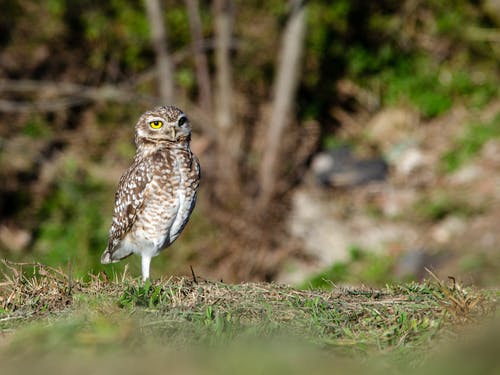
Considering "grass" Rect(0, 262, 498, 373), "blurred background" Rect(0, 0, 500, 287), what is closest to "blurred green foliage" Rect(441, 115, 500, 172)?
"blurred background" Rect(0, 0, 500, 287)

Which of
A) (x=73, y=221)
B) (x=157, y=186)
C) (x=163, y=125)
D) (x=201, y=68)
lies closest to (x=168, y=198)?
(x=157, y=186)

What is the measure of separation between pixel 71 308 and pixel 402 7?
10.4 m

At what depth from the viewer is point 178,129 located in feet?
19.7

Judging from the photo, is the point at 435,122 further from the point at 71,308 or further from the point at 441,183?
the point at 71,308

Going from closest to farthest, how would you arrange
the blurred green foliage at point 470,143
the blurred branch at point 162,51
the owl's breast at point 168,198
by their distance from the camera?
the owl's breast at point 168,198, the blurred branch at point 162,51, the blurred green foliage at point 470,143

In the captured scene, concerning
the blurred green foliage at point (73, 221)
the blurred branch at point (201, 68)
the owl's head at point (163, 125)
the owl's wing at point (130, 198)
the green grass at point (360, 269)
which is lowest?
the green grass at point (360, 269)

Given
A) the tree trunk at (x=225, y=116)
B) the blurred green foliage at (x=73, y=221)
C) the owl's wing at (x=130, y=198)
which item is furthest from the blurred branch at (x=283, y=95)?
the owl's wing at (x=130, y=198)

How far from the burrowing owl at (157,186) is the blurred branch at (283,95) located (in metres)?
4.92

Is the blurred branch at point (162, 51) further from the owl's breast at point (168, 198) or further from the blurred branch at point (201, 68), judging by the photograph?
the owl's breast at point (168, 198)

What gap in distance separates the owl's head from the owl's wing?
20cm

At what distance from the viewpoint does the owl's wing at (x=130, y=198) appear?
19.5ft

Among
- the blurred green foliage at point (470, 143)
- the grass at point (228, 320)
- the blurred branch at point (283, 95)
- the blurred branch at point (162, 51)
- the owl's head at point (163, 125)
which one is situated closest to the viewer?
the grass at point (228, 320)

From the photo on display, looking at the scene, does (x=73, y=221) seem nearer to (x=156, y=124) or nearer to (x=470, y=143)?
(x=470, y=143)

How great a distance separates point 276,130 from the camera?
36.9ft
